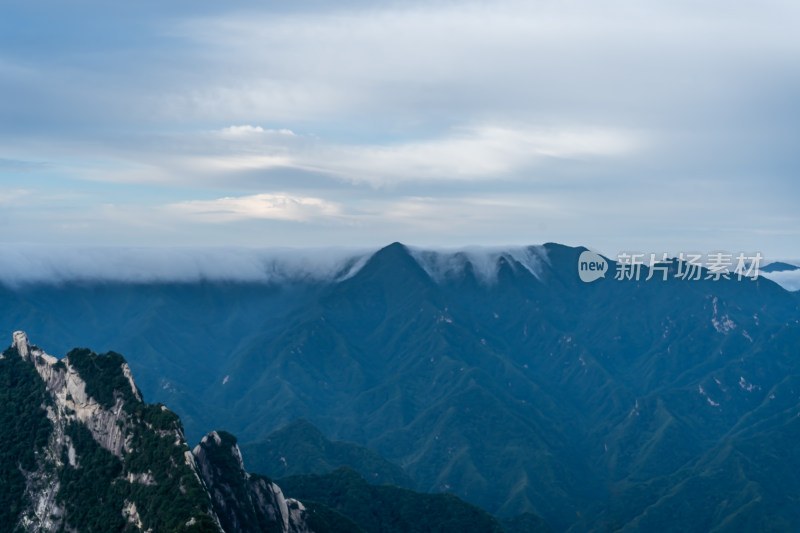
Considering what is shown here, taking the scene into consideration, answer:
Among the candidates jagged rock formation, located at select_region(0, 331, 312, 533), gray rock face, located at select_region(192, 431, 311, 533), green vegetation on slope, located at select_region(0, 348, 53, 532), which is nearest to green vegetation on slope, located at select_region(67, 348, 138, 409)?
jagged rock formation, located at select_region(0, 331, 312, 533)

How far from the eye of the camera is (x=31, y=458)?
451 ft

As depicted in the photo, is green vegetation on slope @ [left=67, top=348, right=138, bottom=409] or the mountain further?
green vegetation on slope @ [left=67, top=348, right=138, bottom=409]

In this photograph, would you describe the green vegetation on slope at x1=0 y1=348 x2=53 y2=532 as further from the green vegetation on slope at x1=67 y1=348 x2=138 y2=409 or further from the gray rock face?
the gray rock face

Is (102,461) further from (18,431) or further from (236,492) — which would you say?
(236,492)

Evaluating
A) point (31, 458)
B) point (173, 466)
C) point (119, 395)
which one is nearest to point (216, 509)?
point (173, 466)

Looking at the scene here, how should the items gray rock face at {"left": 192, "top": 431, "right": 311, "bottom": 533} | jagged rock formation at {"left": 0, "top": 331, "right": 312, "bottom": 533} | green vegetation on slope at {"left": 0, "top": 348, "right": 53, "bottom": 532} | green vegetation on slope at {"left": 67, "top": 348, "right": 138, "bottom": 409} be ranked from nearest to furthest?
jagged rock formation at {"left": 0, "top": 331, "right": 312, "bottom": 533}
green vegetation on slope at {"left": 0, "top": 348, "right": 53, "bottom": 532}
green vegetation on slope at {"left": 67, "top": 348, "right": 138, "bottom": 409}
gray rock face at {"left": 192, "top": 431, "right": 311, "bottom": 533}

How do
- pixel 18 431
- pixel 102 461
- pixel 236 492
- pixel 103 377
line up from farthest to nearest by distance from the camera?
1. pixel 236 492
2. pixel 18 431
3. pixel 103 377
4. pixel 102 461

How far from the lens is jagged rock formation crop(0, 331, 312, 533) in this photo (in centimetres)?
12125

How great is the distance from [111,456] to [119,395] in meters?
10.0

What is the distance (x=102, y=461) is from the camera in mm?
130000

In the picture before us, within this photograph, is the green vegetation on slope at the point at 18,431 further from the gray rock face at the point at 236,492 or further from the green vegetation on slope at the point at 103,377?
the gray rock face at the point at 236,492

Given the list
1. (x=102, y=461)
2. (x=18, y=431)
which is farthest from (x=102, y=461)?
(x=18, y=431)

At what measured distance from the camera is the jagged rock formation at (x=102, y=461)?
121m

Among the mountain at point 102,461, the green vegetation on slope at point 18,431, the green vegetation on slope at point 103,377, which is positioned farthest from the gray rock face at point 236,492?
the green vegetation on slope at point 18,431
